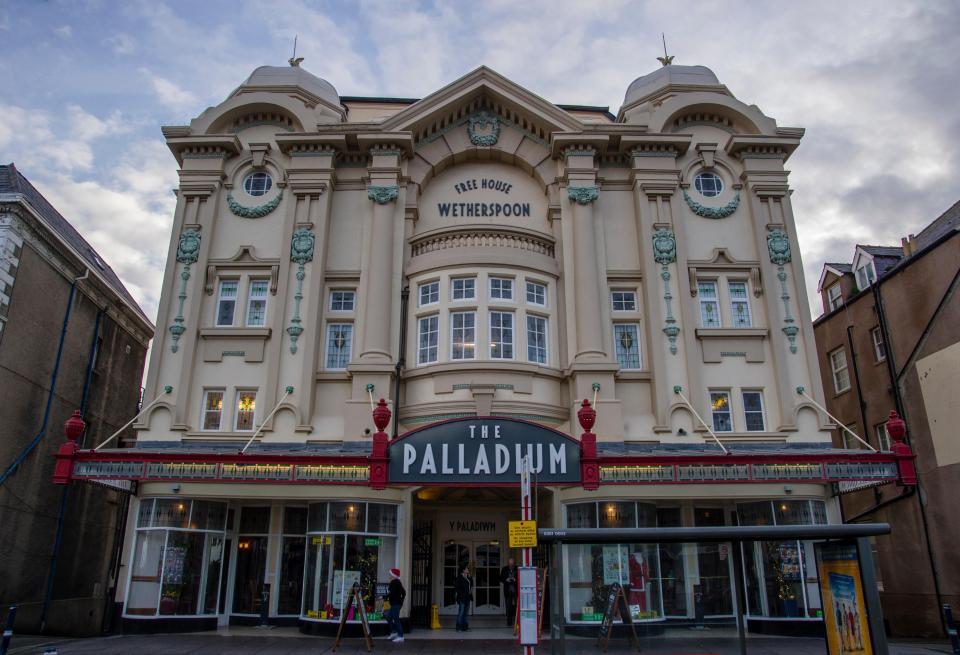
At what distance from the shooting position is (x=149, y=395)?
21.0m

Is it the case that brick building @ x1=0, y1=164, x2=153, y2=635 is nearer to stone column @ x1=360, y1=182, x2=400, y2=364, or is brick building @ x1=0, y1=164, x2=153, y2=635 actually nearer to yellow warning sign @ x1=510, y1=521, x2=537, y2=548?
stone column @ x1=360, y1=182, x2=400, y2=364

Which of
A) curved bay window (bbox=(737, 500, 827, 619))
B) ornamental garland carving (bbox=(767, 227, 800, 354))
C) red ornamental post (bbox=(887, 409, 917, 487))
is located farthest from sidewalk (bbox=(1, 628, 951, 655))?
ornamental garland carving (bbox=(767, 227, 800, 354))

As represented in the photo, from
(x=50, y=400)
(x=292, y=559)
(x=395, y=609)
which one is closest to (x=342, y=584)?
(x=395, y=609)

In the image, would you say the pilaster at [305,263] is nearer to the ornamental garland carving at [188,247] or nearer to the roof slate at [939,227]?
the ornamental garland carving at [188,247]

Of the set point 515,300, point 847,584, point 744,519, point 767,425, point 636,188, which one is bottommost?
point 847,584

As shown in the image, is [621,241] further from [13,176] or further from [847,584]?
[13,176]

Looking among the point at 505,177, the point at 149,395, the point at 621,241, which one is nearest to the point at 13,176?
the point at 149,395

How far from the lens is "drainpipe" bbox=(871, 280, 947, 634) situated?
23.5 m

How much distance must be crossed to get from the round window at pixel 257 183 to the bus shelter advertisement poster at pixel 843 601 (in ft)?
65.4

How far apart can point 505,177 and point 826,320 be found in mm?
17683

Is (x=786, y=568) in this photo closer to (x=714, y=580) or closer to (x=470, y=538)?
(x=714, y=580)

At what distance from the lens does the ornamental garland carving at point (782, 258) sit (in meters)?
22.1

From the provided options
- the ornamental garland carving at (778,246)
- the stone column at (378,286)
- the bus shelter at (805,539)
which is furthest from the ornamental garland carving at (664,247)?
the bus shelter at (805,539)

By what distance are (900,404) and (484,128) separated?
18.3m
